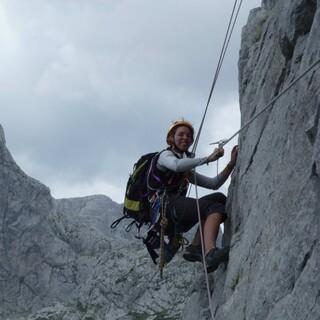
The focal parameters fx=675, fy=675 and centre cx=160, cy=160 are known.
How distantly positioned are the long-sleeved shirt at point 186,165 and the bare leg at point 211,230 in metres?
0.89

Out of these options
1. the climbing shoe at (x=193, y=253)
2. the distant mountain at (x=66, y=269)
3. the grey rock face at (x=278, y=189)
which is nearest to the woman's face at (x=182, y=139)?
the grey rock face at (x=278, y=189)

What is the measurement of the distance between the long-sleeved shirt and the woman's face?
5.3 inches

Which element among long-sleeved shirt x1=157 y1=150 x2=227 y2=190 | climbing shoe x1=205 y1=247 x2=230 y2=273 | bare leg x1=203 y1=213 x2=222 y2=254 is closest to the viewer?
climbing shoe x1=205 y1=247 x2=230 y2=273

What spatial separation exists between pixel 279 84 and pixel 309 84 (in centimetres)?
205

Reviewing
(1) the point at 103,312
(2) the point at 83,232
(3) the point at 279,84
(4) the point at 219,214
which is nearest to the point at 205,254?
(4) the point at 219,214

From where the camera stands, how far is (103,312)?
1769 inches

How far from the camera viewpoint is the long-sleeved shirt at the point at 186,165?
35.9 feet

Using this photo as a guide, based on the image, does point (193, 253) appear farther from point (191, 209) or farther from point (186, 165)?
point (186, 165)

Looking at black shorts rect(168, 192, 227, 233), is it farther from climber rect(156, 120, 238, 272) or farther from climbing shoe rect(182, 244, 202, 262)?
climbing shoe rect(182, 244, 202, 262)

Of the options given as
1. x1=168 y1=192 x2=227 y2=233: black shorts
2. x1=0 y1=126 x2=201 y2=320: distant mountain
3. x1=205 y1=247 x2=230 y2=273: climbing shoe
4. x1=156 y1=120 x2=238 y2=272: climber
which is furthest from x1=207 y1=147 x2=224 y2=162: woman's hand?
x1=0 y1=126 x2=201 y2=320: distant mountain

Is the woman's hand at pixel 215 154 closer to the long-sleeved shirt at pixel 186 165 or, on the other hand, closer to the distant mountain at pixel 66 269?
the long-sleeved shirt at pixel 186 165

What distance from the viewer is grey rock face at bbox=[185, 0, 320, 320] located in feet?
24.1

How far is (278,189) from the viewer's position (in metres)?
8.64

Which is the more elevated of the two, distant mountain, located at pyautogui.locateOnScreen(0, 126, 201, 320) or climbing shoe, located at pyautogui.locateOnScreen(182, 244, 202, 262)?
distant mountain, located at pyautogui.locateOnScreen(0, 126, 201, 320)
